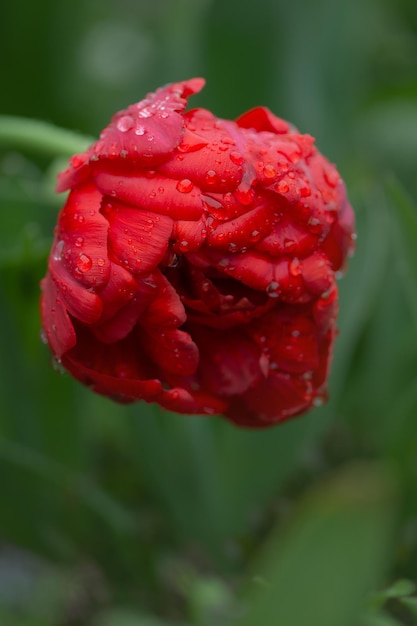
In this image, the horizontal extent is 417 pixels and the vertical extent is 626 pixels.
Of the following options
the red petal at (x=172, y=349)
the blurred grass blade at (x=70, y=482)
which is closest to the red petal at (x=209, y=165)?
the red petal at (x=172, y=349)

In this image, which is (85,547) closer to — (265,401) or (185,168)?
(265,401)

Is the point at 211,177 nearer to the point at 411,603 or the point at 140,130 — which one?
the point at 140,130

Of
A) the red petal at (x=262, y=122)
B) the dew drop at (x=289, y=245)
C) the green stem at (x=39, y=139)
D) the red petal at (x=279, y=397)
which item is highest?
the red petal at (x=262, y=122)

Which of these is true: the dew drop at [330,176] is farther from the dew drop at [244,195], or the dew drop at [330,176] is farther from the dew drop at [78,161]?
the dew drop at [78,161]

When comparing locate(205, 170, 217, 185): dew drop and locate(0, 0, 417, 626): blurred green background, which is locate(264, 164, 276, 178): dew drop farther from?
locate(0, 0, 417, 626): blurred green background

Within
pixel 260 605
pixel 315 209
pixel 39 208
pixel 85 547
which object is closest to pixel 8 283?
pixel 39 208
